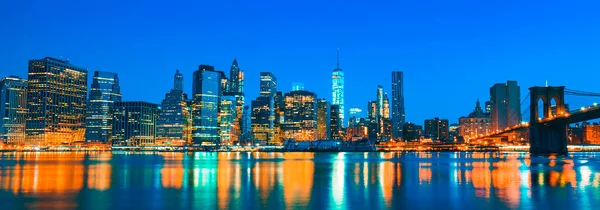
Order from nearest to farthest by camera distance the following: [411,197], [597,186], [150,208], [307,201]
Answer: [150,208], [307,201], [411,197], [597,186]

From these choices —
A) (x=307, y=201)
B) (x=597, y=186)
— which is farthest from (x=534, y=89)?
→ (x=307, y=201)

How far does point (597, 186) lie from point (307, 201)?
18.5 metres

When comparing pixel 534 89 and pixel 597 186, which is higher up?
pixel 534 89

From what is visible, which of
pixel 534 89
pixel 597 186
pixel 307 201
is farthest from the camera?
pixel 534 89

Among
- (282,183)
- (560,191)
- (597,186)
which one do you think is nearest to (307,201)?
(282,183)

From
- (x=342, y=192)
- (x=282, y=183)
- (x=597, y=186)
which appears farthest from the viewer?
(x=282, y=183)

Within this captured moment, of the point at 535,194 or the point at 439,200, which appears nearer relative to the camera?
the point at 439,200

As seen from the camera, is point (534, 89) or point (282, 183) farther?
point (534, 89)

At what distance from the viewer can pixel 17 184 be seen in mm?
38281

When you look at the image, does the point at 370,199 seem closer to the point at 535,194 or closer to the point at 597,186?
the point at 535,194

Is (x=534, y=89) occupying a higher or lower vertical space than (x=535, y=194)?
higher

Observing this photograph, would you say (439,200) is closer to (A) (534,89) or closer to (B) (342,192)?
(B) (342,192)

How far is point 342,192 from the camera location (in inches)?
1286

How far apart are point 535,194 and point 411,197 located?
647cm
